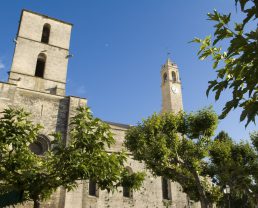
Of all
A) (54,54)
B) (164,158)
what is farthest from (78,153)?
(54,54)

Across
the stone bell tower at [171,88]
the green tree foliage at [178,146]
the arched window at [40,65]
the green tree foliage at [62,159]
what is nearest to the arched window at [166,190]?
the green tree foliage at [178,146]

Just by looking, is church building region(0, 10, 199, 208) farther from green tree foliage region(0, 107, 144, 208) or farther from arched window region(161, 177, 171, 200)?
green tree foliage region(0, 107, 144, 208)

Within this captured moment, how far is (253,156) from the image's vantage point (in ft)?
59.7

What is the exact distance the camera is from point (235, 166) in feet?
55.4

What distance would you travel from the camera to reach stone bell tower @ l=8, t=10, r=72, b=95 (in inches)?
911

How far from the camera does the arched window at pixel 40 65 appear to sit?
24.6 m

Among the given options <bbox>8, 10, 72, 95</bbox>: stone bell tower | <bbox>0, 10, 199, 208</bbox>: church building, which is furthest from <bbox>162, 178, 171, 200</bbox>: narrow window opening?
<bbox>8, 10, 72, 95</bbox>: stone bell tower

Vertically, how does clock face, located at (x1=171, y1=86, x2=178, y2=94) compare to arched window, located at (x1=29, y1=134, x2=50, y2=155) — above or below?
above

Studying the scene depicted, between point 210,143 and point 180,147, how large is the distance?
1.72 metres

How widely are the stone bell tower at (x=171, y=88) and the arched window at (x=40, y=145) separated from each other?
1952cm

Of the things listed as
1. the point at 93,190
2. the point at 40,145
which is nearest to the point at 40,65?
the point at 40,145

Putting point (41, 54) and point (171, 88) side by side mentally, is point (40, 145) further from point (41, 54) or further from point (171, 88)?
point (171, 88)

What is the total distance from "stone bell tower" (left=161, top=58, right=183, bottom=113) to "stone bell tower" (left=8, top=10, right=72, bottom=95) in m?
15.6

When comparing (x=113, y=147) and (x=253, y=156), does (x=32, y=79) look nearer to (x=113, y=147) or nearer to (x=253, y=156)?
(x=113, y=147)
